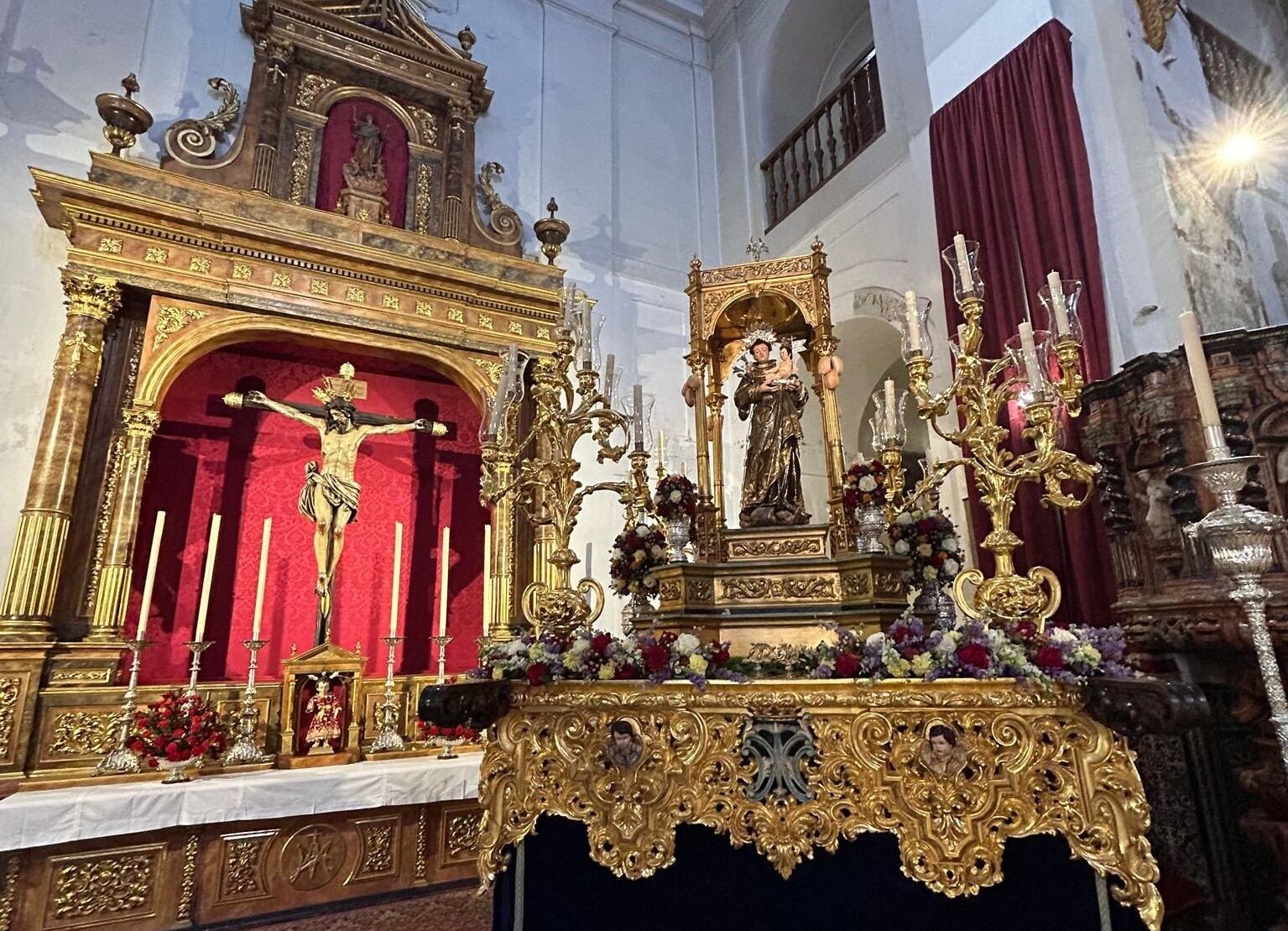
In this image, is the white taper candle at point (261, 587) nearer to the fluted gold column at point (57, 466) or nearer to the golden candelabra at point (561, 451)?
the fluted gold column at point (57, 466)

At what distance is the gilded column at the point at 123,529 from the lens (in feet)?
14.0

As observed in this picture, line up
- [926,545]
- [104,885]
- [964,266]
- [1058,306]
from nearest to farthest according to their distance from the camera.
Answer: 1. [1058,306]
2. [964,266]
3. [926,545]
4. [104,885]

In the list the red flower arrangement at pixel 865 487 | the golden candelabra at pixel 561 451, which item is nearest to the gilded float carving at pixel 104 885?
the golden candelabra at pixel 561 451

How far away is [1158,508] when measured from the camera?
10.1ft

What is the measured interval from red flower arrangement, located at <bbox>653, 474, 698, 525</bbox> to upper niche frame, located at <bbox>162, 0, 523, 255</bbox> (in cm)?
394

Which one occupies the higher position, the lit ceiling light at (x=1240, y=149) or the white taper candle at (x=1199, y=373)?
the lit ceiling light at (x=1240, y=149)

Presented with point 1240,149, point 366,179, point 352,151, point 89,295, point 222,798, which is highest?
point 352,151

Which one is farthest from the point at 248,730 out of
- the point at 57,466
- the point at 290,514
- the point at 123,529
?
the point at 57,466

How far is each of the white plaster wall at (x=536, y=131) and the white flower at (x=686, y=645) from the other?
399 cm

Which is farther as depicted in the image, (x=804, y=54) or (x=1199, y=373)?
(x=804, y=54)

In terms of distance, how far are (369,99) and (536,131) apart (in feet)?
5.35

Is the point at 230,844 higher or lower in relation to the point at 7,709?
lower

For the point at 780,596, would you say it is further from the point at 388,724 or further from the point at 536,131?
the point at 536,131

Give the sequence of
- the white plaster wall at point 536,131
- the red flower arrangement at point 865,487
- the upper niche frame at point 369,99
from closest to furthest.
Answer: the red flower arrangement at point 865,487 → the white plaster wall at point 536,131 → the upper niche frame at point 369,99
